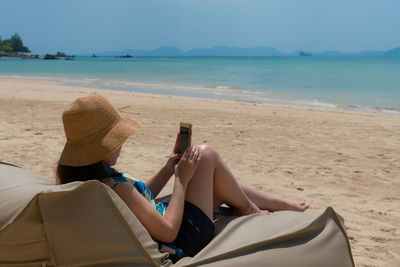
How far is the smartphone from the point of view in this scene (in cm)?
261

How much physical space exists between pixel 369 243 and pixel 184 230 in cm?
177

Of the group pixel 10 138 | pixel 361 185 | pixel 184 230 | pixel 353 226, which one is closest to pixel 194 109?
pixel 10 138

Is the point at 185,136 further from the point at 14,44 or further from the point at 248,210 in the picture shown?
the point at 14,44

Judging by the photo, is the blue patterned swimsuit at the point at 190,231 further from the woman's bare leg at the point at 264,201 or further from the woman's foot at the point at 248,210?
the woman's bare leg at the point at 264,201

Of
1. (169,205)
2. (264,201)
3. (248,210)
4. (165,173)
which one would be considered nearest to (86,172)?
(169,205)

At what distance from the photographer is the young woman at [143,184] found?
2.13 meters

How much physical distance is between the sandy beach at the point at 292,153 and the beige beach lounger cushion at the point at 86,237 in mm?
1258

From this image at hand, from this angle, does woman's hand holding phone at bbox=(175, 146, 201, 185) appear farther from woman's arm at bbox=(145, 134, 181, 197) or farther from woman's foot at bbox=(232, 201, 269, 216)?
woman's foot at bbox=(232, 201, 269, 216)

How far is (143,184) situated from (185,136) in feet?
1.26

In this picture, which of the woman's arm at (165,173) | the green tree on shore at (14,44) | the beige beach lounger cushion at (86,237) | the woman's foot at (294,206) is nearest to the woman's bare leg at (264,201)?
the woman's foot at (294,206)

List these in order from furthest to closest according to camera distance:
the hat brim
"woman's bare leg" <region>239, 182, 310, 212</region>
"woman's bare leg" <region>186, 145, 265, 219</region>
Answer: "woman's bare leg" <region>239, 182, 310, 212</region> → "woman's bare leg" <region>186, 145, 265, 219</region> → the hat brim

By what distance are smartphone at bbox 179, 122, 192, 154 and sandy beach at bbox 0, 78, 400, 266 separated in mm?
1579

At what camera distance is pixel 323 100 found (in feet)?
50.1

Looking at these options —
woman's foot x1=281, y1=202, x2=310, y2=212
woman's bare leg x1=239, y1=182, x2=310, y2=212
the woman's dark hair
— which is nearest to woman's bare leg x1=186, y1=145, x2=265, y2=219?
woman's bare leg x1=239, y1=182, x2=310, y2=212
